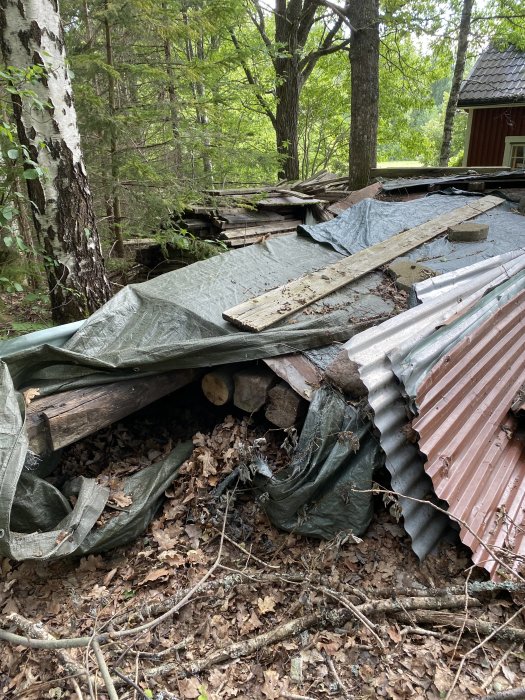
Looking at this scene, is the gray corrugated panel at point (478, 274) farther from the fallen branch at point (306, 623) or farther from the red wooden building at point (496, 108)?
the red wooden building at point (496, 108)

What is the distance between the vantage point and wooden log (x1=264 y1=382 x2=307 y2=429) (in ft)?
10.6

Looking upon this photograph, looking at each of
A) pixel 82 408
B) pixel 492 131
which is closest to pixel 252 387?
pixel 82 408

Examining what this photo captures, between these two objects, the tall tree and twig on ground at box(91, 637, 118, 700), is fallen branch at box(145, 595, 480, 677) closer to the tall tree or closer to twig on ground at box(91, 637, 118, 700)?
twig on ground at box(91, 637, 118, 700)

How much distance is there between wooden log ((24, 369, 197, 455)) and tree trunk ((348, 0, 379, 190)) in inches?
279

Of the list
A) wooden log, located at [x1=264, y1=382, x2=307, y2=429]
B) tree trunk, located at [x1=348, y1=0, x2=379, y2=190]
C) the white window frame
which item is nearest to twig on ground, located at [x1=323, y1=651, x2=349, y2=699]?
wooden log, located at [x1=264, y1=382, x2=307, y2=429]

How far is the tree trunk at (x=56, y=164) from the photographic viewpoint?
3.70 m

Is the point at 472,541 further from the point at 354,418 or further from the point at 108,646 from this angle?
the point at 108,646

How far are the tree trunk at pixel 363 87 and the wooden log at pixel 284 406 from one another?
6821 millimetres

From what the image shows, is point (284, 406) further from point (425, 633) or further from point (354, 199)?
point (354, 199)

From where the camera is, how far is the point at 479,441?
3.12 meters

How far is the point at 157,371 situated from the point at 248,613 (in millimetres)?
1663

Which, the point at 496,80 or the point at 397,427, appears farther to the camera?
the point at 496,80

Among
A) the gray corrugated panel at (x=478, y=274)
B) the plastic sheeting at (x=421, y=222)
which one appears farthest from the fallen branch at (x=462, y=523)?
the plastic sheeting at (x=421, y=222)

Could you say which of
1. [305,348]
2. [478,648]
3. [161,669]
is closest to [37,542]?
[161,669]
